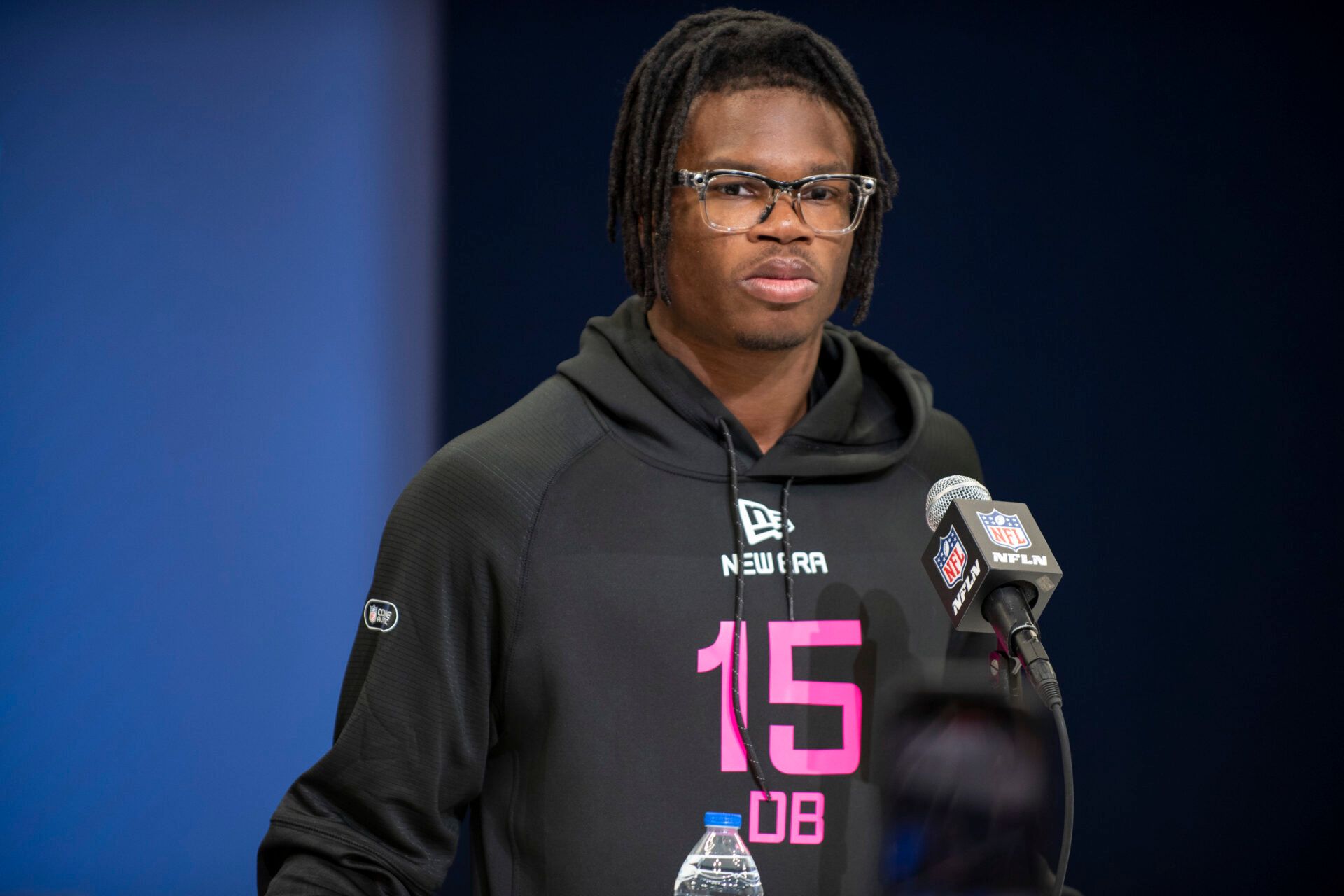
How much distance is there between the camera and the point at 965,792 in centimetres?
161

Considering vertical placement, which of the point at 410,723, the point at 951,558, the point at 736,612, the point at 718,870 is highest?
the point at 951,558

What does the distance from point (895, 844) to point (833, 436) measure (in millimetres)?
509

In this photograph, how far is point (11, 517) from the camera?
2.36m

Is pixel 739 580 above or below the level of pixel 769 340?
below

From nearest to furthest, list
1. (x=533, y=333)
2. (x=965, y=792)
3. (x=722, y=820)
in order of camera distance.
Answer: (x=722, y=820) < (x=965, y=792) < (x=533, y=333)

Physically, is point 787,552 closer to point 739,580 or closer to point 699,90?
point 739,580

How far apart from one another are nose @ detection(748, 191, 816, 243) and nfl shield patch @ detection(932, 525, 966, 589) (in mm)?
501

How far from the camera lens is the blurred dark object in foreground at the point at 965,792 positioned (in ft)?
5.03

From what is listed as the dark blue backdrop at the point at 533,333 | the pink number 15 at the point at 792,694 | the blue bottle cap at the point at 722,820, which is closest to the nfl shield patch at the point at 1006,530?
the blue bottle cap at the point at 722,820

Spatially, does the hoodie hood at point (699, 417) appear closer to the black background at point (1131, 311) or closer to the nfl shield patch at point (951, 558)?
the nfl shield patch at point (951, 558)

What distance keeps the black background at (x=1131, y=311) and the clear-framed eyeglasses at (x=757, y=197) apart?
1.11 meters

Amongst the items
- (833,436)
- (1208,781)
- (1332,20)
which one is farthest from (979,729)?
(1332,20)

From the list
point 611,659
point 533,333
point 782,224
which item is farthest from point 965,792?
point 533,333

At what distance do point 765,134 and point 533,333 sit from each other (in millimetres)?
1171
